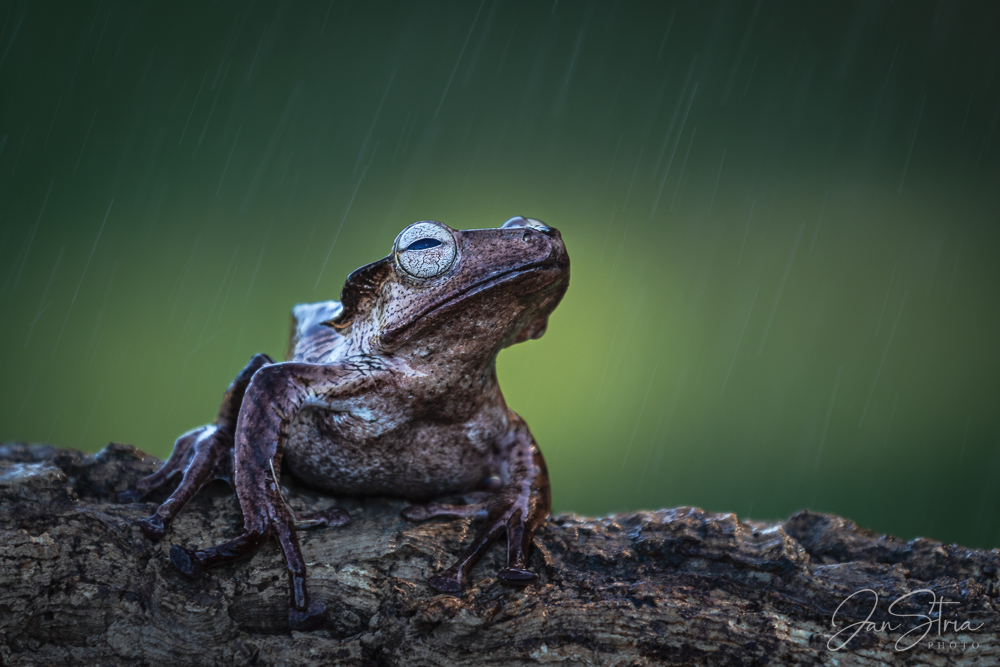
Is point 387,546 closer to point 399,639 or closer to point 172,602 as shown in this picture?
point 399,639

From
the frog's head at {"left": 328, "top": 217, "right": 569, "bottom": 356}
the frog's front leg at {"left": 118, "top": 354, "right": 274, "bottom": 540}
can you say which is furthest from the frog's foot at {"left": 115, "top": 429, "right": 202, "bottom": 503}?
the frog's head at {"left": 328, "top": 217, "right": 569, "bottom": 356}

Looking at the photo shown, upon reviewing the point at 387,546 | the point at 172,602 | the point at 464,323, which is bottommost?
the point at 172,602

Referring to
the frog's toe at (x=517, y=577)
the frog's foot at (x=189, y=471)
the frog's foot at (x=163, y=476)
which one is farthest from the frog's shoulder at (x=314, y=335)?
the frog's toe at (x=517, y=577)

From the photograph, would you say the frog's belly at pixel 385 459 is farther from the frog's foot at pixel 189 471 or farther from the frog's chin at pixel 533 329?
the frog's chin at pixel 533 329

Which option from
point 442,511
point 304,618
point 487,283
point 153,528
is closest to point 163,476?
point 153,528

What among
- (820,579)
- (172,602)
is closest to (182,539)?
(172,602)

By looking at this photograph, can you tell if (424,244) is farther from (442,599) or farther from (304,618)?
(304,618)
